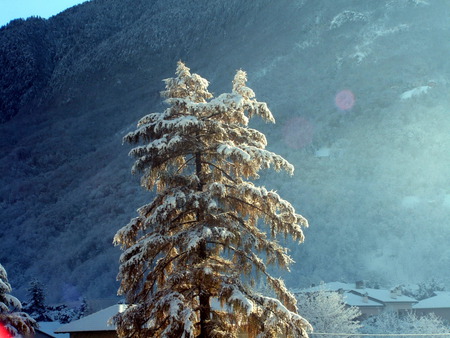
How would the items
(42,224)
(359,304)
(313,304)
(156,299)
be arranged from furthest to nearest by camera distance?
(42,224) < (359,304) < (313,304) < (156,299)

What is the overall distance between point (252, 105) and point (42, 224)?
17904 centimetres

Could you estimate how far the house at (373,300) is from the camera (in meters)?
60.2

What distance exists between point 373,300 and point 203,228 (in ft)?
180

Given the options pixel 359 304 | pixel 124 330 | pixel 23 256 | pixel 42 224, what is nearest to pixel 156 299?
pixel 124 330

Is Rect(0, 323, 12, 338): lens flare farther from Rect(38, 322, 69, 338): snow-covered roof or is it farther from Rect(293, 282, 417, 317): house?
Rect(293, 282, 417, 317): house

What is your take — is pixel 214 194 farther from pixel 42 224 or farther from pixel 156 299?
pixel 42 224

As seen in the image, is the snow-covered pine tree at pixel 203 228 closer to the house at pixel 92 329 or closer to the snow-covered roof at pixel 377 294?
the house at pixel 92 329

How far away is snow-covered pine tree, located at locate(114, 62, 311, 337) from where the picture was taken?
11.4m

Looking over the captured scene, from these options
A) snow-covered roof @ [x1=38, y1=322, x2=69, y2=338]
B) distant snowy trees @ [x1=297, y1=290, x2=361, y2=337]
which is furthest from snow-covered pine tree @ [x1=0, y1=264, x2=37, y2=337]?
distant snowy trees @ [x1=297, y1=290, x2=361, y2=337]

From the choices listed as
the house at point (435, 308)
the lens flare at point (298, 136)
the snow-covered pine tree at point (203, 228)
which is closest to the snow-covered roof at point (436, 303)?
the house at point (435, 308)

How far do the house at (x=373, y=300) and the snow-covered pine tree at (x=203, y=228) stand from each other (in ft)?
159

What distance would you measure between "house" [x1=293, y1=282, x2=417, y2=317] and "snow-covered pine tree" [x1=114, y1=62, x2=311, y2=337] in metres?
48.4

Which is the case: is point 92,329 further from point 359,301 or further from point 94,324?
point 359,301

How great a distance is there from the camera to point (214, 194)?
12164 millimetres
